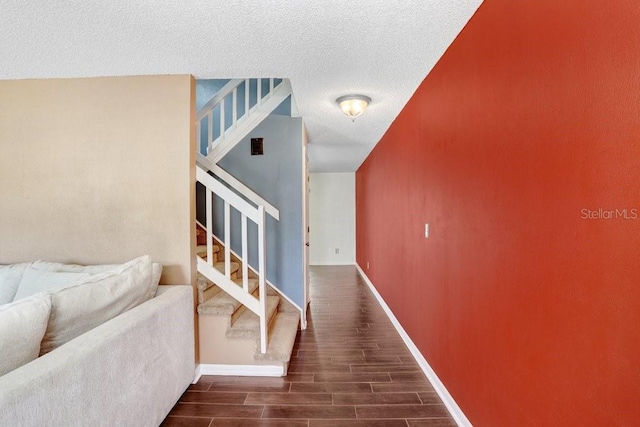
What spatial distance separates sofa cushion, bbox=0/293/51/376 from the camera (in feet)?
3.46

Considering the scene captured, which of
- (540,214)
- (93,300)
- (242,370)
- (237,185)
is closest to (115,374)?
(93,300)

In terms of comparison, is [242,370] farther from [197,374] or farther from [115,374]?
[115,374]

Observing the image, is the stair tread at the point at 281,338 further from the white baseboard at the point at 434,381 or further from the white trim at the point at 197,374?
the white baseboard at the point at 434,381

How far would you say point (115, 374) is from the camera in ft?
4.50

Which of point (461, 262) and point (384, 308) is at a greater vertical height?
point (461, 262)

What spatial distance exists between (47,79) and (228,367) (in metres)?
2.50

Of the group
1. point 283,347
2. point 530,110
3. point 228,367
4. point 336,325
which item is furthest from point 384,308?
point 530,110

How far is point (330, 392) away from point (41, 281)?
190cm

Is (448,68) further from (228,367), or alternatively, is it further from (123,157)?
(228,367)

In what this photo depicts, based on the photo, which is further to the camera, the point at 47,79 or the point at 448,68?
the point at 47,79

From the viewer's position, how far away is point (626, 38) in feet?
2.79

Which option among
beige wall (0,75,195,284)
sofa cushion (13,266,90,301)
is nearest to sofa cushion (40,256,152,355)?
sofa cushion (13,266,90,301)

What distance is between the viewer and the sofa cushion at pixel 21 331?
1.05 meters

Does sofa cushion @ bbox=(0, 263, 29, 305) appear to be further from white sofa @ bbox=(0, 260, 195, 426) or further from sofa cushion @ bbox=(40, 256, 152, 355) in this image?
white sofa @ bbox=(0, 260, 195, 426)
